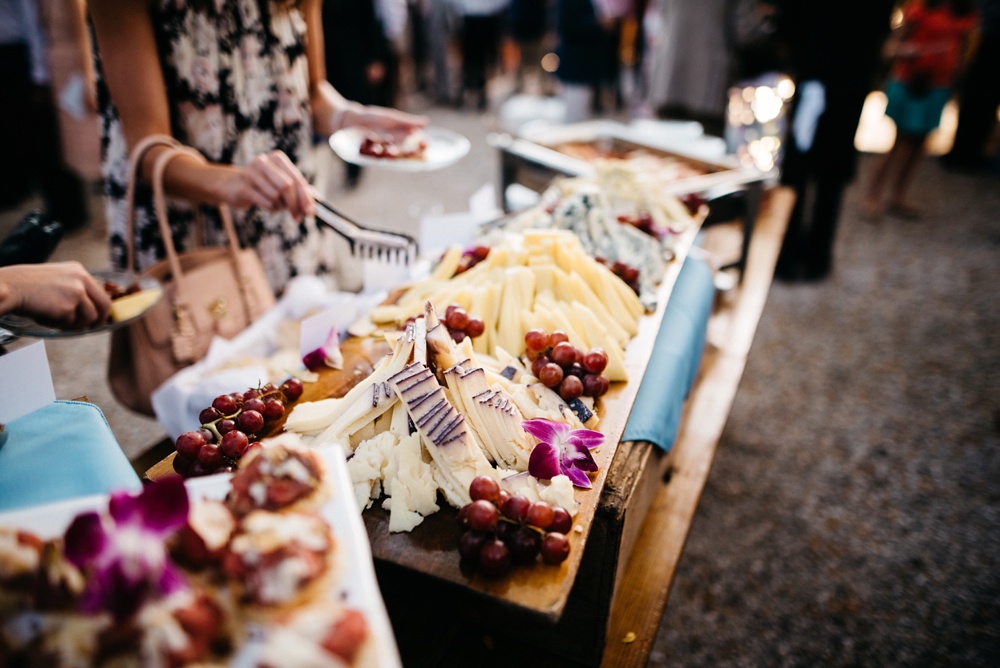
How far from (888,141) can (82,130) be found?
7.68 meters

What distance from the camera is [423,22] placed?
797cm

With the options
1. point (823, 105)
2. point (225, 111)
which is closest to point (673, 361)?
point (225, 111)

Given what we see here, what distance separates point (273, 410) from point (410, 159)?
1.03m

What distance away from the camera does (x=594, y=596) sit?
4.23 feet

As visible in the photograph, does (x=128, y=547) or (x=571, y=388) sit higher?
(x=128, y=547)

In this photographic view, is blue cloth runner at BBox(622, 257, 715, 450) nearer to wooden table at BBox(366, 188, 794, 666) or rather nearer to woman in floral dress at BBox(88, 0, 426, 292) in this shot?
wooden table at BBox(366, 188, 794, 666)

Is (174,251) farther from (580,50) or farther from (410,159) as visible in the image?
(580,50)

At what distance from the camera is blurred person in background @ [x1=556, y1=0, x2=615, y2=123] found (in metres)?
5.20

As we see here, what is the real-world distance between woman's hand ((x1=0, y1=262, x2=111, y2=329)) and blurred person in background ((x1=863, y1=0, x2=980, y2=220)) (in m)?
5.36

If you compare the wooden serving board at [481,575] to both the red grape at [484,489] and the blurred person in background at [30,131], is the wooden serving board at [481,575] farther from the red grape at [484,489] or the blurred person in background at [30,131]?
the blurred person in background at [30,131]

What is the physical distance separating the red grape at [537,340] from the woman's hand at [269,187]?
0.64 m

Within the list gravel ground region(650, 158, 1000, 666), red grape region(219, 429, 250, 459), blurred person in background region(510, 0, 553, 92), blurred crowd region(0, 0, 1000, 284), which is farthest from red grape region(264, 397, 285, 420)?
blurred person in background region(510, 0, 553, 92)

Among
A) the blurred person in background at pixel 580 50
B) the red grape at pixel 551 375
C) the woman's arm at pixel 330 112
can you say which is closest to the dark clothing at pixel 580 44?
the blurred person in background at pixel 580 50

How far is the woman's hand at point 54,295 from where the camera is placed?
1.10m
